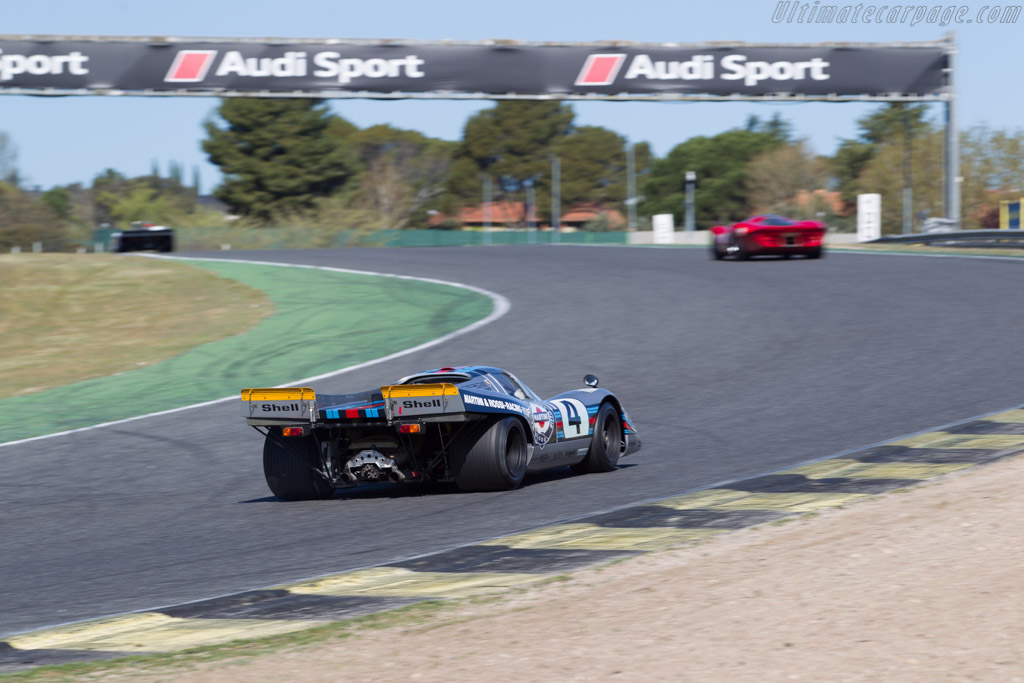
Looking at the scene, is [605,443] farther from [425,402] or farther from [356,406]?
[356,406]

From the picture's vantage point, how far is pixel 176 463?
37.5ft

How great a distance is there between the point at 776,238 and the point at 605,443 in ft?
61.0

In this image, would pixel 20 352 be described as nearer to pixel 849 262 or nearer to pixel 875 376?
pixel 875 376

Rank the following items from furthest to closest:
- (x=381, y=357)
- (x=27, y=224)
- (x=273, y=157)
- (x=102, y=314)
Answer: (x=273, y=157) → (x=27, y=224) → (x=102, y=314) → (x=381, y=357)

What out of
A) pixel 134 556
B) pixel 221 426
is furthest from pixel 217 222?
pixel 134 556

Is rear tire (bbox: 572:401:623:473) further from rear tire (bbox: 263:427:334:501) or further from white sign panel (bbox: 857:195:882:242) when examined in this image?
white sign panel (bbox: 857:195:882:242)

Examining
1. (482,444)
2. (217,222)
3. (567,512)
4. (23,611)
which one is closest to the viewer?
(23,611)

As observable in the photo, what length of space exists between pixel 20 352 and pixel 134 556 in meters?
13.2

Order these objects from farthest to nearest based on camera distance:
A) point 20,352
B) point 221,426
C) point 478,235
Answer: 1. point 478,235
2. point 20,352
3. point 221,426

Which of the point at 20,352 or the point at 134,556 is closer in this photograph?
the point at 134,556

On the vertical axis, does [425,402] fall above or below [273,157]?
below

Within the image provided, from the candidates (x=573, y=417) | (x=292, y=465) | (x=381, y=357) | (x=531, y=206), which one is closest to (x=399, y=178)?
(x=531, y=206)

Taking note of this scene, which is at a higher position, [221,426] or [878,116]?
[878,116]

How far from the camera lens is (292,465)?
9641mm
